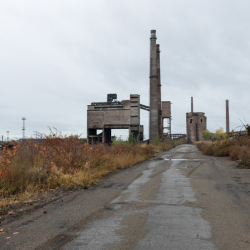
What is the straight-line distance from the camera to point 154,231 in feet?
12.2

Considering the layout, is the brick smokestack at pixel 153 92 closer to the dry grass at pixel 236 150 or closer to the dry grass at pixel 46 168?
the dry grass at pixel 236 150

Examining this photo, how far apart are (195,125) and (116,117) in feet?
121

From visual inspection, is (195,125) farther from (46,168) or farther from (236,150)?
(46,168)

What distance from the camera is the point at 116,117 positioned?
2101 inches

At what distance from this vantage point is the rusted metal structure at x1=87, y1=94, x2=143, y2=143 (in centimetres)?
5275

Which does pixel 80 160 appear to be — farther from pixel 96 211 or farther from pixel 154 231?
pixel 154 231

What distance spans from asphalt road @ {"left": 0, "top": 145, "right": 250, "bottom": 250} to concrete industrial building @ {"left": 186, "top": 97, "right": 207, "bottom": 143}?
75540 mm

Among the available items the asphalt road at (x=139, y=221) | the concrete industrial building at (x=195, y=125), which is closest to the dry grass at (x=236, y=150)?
the asphalt road at (x=139, y=221)

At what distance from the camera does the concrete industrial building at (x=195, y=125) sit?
79.6m

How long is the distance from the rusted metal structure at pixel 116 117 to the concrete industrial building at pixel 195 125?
32135 millimetres

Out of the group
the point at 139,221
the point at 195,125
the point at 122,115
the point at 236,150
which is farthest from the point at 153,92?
the point at 139,221

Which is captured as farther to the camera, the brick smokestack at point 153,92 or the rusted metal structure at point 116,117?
the rusted metal structure at point 116,117

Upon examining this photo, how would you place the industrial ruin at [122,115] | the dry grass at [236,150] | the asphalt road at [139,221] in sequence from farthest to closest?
1. the industrial ruin at [122,115]
2. the dry grass at [236,150]
3. the asphalt road at [139,221]

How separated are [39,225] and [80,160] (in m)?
5.06
